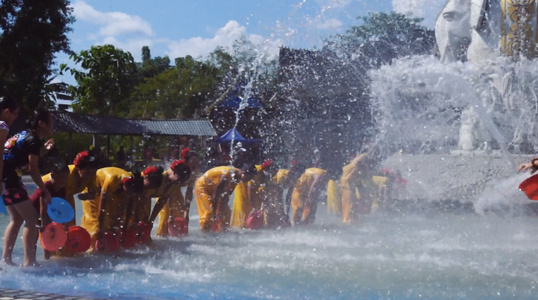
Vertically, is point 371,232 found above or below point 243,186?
below

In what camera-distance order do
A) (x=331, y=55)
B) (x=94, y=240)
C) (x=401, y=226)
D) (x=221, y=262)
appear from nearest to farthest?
(x=221, y=262) < (x=94, y=240) < (x=401, y=226) < (x=331, y=55)

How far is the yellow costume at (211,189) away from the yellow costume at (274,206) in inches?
33.2

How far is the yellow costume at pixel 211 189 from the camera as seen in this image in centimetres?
903

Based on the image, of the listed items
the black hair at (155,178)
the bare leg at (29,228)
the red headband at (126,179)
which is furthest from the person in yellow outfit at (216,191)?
the bare leg at (29,228)

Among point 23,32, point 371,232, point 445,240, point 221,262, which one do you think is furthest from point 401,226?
point 23,32

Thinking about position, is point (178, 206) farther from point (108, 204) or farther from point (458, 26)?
point (458, 26)

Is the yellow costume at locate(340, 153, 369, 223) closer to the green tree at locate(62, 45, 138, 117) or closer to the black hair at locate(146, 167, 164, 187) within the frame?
the black hair at locate(146, 167, 164, 187)

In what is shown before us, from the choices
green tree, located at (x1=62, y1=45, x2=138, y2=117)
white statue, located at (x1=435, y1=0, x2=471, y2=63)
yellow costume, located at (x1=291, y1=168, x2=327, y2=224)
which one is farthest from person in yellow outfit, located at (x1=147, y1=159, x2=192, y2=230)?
green tree, located at (x1=62, y1=45, x2=138, y2=117)

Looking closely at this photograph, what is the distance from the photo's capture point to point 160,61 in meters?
66.9

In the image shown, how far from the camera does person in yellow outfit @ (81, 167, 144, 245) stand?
21.9 ft

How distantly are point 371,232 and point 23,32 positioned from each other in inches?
807

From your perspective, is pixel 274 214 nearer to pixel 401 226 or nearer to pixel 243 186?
pixel 243 186

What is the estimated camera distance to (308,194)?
10.3 meters

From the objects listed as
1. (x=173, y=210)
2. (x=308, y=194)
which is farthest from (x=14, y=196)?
(x=308, y=194)
